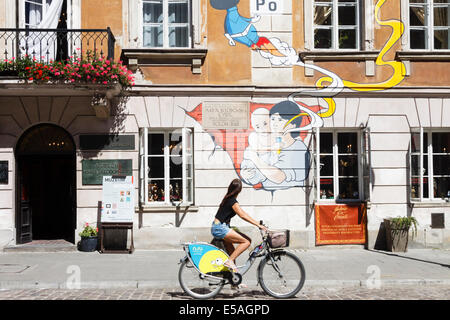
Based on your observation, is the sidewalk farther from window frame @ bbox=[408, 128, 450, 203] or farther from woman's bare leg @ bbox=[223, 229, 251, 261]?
window frame @ bbox=[408, 128, 450, 203]

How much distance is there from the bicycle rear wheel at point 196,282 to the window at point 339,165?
18.6 ft

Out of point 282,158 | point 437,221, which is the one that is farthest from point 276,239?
point 437,221

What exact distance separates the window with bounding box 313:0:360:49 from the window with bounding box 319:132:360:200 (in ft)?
7.64

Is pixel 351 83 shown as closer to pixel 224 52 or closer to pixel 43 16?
pixel 224 52

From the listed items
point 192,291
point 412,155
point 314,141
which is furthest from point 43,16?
point 412,155

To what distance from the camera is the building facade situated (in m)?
11.3

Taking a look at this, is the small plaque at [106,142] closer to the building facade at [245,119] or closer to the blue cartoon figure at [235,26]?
the building facade at [245,119]

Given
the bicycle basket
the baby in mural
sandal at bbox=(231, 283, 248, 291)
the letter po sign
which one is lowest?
sandal at bbox=(231, 283, 248, 291)

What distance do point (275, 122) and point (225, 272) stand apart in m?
5.53

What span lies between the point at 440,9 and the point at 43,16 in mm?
10178

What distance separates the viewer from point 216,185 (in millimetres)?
11367

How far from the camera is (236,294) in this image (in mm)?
7082

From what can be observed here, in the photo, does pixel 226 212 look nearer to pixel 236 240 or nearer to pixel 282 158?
pixel 236 240

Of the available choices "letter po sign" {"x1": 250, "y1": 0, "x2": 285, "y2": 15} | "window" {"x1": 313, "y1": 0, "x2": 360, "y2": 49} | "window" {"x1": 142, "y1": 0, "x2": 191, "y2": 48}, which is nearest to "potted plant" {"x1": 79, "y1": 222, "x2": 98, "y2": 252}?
"window" {"x1": 142, "y1": 0, "x2": 191, "y2": 48}
